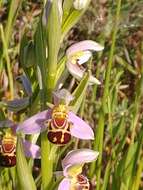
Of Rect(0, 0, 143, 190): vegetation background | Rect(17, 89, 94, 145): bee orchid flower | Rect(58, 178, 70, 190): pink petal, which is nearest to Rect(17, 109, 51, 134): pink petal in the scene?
Rect(17, 89, 94, 145): bee orchid flower

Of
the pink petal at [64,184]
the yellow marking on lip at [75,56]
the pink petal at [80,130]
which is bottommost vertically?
the pink petal at [64,184]

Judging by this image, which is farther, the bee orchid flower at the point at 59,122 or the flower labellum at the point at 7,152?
the flower labellum at the point at 7,152

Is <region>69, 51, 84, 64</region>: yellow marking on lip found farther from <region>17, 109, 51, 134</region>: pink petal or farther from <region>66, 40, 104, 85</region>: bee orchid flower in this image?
<region>17, 109, 51, 134</region>: pink petal

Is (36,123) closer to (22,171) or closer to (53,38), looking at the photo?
(22,171)

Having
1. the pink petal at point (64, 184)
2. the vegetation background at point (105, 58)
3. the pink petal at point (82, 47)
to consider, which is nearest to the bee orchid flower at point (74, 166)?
the pink petal at point (64, 184)

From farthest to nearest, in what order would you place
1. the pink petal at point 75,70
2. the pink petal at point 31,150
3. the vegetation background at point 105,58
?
the vegetation background at point 105,58 < the pink petal at point 31,150 < the pink petal at point 75,70

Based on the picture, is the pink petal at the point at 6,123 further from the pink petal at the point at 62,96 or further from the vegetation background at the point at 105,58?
the vegetation background at the point at 105,58

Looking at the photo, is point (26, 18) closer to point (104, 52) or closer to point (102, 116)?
point (104, 52)

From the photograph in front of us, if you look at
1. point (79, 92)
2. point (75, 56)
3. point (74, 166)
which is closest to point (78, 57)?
point (75, 56)
